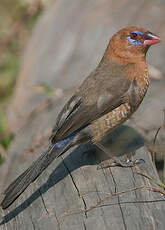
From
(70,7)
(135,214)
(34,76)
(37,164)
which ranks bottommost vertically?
(135,214)

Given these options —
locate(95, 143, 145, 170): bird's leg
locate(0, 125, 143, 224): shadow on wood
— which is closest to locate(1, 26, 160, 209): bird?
locate(0, 125, 143, 224): shadow on wood

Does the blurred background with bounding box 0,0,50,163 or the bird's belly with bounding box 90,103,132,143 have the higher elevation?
the blurred background with bounding box 0,0,50,163

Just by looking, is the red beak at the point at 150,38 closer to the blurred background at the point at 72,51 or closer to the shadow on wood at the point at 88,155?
the blurred background at the point at 72,51

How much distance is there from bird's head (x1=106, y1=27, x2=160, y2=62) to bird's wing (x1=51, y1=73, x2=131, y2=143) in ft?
0.96

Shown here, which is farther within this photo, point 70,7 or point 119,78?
point 70,7

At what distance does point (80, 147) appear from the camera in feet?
14.1

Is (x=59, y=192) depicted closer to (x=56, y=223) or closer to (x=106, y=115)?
(x=56, y=223)

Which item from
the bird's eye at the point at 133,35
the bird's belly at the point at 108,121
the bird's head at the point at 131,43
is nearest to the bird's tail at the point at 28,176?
the bird's belly at the point at 108,121

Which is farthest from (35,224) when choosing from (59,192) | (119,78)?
(119,78)

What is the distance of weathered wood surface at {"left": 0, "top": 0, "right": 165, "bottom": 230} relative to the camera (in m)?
3.21

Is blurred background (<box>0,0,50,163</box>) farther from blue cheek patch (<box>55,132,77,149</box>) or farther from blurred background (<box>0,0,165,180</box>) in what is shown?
blue cheek patch (<box>55,132,77,149</box>)

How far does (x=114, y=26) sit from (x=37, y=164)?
2.60 m

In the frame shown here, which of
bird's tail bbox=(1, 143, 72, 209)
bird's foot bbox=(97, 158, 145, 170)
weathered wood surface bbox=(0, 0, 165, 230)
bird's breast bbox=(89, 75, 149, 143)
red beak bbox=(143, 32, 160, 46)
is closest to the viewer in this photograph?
weathered wood surface bbox=(0, 0, 165, 230)

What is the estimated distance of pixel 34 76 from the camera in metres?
5.92
